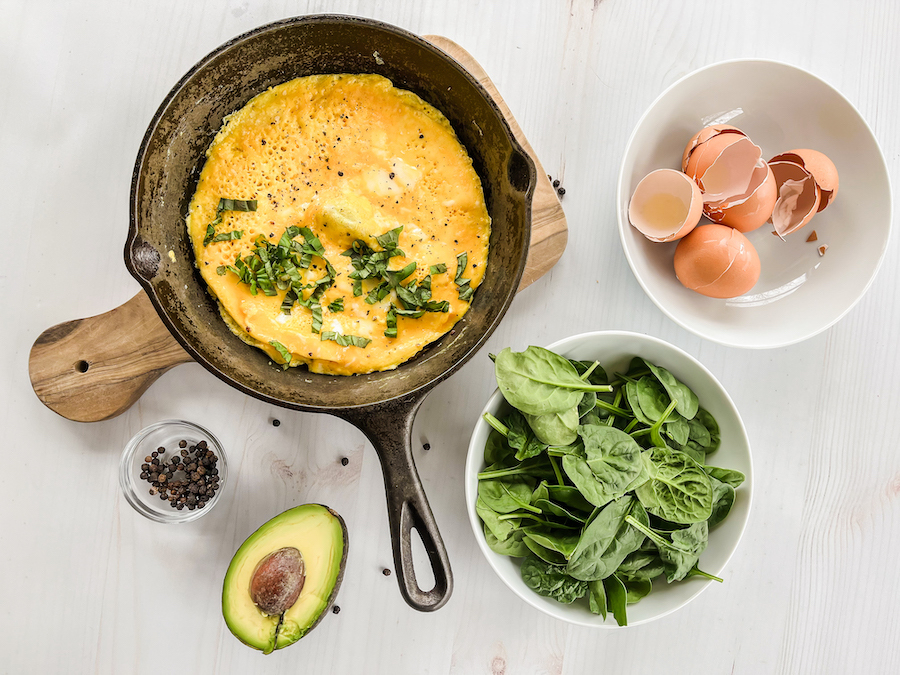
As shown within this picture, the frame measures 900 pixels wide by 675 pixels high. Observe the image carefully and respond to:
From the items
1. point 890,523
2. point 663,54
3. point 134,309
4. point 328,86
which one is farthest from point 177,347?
point 890,523

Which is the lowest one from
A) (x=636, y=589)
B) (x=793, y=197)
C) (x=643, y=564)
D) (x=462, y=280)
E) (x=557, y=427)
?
(x=636, y=589)

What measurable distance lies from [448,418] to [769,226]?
Result: 3.52 ft

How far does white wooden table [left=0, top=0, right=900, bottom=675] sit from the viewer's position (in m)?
1.74

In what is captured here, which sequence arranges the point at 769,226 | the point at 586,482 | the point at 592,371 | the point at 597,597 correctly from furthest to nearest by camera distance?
the point at 769,226, the point at 592,371, the point at 597,597, the point at 586,482

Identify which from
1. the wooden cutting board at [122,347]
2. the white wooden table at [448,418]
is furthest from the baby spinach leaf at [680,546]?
the wooden cutting board at [122,347]

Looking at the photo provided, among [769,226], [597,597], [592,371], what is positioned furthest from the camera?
[769,226]

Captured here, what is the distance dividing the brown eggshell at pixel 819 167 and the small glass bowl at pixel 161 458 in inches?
69.7

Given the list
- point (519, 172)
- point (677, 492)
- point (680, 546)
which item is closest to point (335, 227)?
point (519, 172)

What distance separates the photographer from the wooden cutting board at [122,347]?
1.61m

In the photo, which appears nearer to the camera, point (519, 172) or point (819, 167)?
point (519, 172)

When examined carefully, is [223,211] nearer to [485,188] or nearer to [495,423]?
[485,188]

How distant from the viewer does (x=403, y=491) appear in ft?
4.77

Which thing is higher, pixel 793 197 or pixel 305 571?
pixel 793 197

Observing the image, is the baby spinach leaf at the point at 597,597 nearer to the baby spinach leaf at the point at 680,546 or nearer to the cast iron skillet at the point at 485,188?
the baby spinach leaf at the point at 680,546
